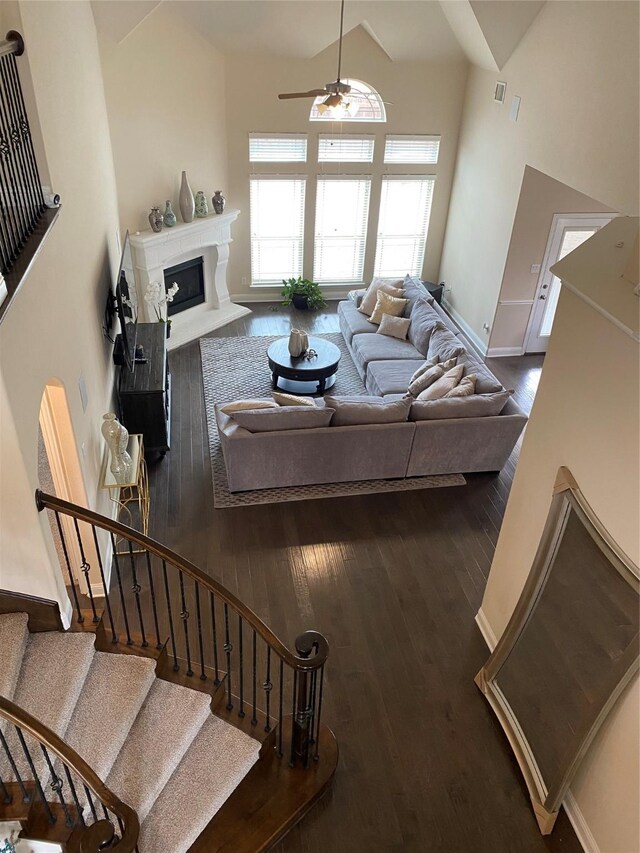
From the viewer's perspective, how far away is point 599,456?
→ 10.9ft

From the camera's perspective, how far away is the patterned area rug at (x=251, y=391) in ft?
20.4

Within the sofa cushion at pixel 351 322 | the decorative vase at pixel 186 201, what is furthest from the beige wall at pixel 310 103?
the sofa cushion at pixel 351 322

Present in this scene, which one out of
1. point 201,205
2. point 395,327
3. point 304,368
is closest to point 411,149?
point 395,327

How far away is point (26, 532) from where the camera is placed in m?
3.49

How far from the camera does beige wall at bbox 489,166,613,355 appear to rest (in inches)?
305

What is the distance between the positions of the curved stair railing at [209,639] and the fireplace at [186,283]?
453 centimetres

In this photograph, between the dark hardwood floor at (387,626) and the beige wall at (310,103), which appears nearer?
the dark hardwood floor at (387,626)

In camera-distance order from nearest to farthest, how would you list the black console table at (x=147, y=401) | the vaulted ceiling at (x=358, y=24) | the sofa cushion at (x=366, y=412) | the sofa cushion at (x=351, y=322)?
the sofa cushion at (x=366, y=412)
the black console table at (x=147, y=401)
the vaulted ceiling at (x=358, y=24)
the sofa cushion at (x=351, y=322)

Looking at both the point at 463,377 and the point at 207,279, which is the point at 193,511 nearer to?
the point at 463,377

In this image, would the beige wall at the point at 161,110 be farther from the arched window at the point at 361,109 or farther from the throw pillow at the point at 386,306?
the throw pillow at the point at 386,306

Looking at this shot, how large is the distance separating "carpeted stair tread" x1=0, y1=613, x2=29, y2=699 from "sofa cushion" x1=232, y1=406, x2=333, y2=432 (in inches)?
106

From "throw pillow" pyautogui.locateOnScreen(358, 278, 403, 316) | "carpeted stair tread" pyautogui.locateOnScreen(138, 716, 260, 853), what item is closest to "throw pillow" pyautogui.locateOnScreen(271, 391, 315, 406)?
"throw pillow" pyautogui.locateOnScreen(358, 278, 403, 316)

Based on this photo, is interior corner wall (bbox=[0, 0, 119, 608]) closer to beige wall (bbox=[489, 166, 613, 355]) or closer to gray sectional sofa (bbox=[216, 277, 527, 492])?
gray sectional sofa (bbox=[216, 277, 527, 492])

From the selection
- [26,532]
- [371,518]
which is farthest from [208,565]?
[26,532]
